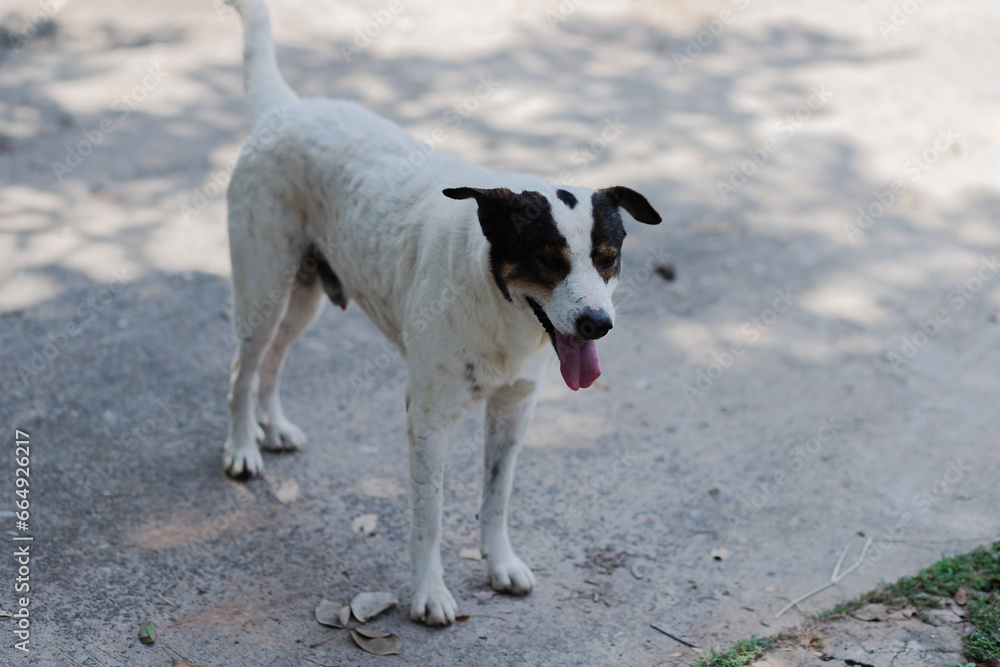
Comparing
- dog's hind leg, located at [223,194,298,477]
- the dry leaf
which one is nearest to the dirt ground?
the dry leaf

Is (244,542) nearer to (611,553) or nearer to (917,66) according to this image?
(611,553)

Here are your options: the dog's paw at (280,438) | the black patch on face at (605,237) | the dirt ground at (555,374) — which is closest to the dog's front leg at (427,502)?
the dirt ground at (555,374)

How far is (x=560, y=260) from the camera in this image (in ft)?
9.22

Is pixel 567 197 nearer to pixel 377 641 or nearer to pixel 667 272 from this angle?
pixel 377 641

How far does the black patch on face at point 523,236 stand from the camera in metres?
2.81

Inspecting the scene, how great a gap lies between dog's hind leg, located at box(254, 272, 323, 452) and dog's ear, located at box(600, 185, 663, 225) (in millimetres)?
1866

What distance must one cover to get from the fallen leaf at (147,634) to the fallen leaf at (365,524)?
3.36 feet

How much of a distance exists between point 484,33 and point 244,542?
7322 mm

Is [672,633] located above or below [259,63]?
below

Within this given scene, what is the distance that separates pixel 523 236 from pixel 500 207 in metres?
0.13

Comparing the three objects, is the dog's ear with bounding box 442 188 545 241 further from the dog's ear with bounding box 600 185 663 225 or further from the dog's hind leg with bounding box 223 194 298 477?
the dog's hind leg with bounding box 223 194 298 477

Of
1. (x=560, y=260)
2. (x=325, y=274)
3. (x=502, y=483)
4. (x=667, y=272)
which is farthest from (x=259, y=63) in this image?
(x=667, y=272)

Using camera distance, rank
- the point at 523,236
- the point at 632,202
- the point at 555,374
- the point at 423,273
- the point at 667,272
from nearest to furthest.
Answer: the point at 523,236
the point at 632,202
the point at 423,273
the point at 555,374
the point at 667,272

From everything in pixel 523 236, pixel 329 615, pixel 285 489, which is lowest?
pixel 285 489
